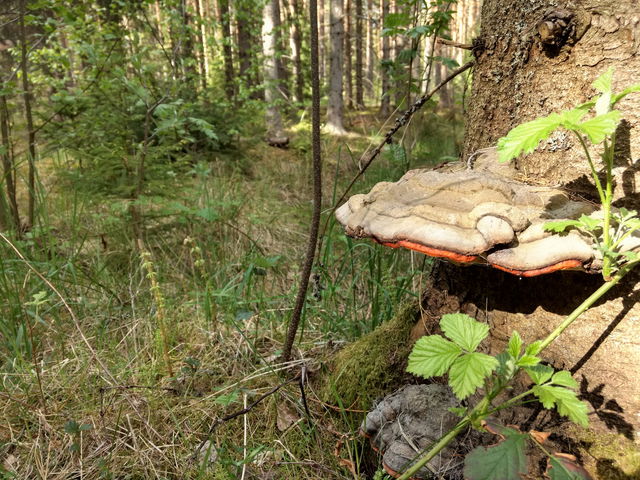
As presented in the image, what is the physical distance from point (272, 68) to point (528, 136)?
987 centimetres

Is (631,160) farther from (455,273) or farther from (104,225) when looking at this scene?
(104,225)

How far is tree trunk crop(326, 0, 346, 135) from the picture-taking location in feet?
35.2

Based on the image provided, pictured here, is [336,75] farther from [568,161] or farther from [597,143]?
[597,143]

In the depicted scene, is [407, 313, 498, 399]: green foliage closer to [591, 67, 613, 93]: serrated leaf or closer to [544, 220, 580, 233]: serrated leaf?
[544, 220, 580, 233]: serrated leaf

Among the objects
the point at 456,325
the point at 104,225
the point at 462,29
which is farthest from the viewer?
the point at 462,29

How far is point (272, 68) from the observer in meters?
9.96

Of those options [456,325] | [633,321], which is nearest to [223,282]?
[456,325]

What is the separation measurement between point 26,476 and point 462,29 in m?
30.6

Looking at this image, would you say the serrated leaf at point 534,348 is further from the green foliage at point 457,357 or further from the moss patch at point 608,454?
the moss patch at point 608,454

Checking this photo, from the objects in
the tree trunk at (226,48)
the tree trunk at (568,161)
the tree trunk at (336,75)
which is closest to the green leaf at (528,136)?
the tree trunk at (568,161)

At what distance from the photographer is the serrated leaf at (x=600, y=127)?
38.4 inches

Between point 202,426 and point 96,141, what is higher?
point 96,141

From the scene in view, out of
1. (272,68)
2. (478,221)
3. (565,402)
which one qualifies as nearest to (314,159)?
(478,221)

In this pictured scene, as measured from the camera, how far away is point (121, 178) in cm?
436
